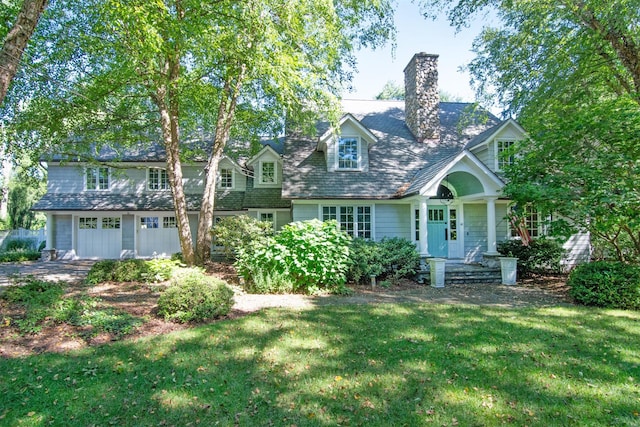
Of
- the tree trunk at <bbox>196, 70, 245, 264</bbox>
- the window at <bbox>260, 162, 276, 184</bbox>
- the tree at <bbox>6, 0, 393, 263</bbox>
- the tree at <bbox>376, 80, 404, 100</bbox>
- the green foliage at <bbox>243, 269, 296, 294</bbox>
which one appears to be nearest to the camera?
the tree at <bbox>6, 0, 393, 263</bbox>

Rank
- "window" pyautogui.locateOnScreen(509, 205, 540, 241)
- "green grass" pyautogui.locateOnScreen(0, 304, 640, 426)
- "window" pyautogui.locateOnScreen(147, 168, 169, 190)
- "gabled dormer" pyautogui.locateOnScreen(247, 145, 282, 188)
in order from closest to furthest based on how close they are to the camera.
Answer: "green grass" pyautogui.locateOnScreen(0, 304, 640, 426) < "window" pyautogui.locateOnScreen(509, 205, 540, 241) < "gabled dormer" pyautogui.locateOnScreen(247, 145, 282, 188) < "window" pyautogui.locateOnScreen(147, 168, 169, 190)

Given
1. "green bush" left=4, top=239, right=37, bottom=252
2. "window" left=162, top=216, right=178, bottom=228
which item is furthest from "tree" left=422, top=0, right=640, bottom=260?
"green bush" left=4, top=239, right=37, bottom=252

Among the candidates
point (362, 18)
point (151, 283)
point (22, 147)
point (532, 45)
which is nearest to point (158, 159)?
point (22, 147)

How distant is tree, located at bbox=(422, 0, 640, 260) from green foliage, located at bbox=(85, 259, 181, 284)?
32.0ft

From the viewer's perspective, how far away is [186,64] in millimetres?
11641

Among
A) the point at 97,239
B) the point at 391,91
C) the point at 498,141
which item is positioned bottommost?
the point at 97,239

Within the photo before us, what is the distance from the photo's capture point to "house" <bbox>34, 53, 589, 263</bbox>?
12531 millimetres

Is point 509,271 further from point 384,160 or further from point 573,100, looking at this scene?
point 573,100

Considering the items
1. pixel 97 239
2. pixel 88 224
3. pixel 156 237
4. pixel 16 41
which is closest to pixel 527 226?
pixel 16 41

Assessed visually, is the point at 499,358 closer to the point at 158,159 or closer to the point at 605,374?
the point at 605,374

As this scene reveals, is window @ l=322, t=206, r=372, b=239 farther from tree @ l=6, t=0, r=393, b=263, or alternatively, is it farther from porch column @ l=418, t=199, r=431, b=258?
tree @ l=6, t=0, r=393, b=263

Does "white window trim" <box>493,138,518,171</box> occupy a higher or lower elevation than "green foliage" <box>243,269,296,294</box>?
higher

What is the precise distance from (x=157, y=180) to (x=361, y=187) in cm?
1166

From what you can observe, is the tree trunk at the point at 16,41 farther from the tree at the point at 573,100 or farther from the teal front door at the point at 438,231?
the teal front door at the point at 438,231
